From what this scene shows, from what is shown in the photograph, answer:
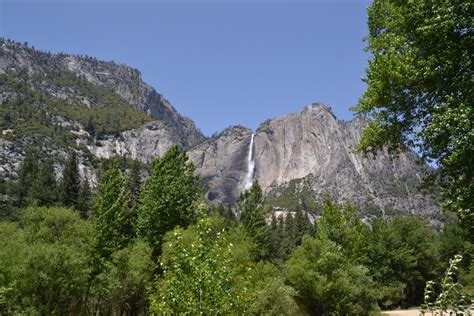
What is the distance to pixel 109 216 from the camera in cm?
3369

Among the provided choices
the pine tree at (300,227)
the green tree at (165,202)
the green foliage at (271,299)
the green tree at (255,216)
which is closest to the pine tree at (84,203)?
the green tree at (255,216)

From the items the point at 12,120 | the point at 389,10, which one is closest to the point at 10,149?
the point at 12,120

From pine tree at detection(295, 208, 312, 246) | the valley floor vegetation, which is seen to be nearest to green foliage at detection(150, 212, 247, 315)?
the valley floor vegetation

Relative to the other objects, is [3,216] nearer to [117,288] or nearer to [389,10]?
[117,288]

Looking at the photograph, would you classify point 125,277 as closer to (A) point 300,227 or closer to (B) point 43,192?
(B) point 43,192

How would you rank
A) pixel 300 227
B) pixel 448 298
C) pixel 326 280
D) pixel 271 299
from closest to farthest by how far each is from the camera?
pixel 448 298 < pixel 271 299 < pixel 326 280 < pixel 300 227

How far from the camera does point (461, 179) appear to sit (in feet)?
34.9

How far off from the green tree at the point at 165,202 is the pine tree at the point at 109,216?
2.29 metres

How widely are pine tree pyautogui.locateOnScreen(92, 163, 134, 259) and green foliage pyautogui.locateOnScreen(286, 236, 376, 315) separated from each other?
15.3m

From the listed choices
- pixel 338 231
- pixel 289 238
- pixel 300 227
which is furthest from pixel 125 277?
pixel 300 227

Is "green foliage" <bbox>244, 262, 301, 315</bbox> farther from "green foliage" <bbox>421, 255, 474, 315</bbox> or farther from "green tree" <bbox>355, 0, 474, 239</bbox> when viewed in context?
"green foliage" <bbox>421, 255, 474, 315</bbox>

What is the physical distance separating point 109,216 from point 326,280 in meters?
18.5

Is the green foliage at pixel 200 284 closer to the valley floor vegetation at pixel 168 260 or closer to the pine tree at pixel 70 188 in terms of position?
the valley floor vegetation at pixel 168 260

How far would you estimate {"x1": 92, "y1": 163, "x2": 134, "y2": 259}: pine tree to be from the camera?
31.9 meters
